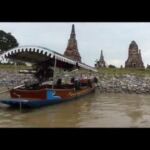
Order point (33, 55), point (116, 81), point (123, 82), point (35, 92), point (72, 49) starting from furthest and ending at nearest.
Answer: point (72, 49) < point (116, 81) < point (123, 82) < point (33, 55) < point (35, 92)

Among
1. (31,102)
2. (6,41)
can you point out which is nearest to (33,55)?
(31,102)

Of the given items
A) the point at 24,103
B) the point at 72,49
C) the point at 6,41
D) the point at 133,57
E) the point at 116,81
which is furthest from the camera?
the point at 6,41

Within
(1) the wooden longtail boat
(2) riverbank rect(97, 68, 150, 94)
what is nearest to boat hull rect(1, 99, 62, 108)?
(1) the wooden longtail boat

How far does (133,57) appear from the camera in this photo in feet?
145

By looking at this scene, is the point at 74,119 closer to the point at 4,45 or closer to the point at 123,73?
the point at 123,73

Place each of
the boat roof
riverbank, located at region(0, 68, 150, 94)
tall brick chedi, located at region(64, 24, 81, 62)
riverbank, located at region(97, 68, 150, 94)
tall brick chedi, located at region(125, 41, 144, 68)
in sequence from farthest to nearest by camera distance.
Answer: tall brick chedi, located at region(125, 41, 144, 68), tall brick chedi, located at region(64, 24, 81, 62), riverbank, located at region(0, 68, 150, 94), riverbank, located at region(97, 68, 150, 94), the boat roof

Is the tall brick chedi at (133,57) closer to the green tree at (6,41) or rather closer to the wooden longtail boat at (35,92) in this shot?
the green tree at (6,41)

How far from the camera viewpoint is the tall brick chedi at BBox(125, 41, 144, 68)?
1724 inches

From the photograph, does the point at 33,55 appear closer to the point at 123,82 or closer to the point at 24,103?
the point at 24,103

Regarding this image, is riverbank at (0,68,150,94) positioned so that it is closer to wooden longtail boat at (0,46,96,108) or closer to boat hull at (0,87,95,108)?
wooden longtail boat at (0,46,96,108)

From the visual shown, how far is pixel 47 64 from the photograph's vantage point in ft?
51.6
